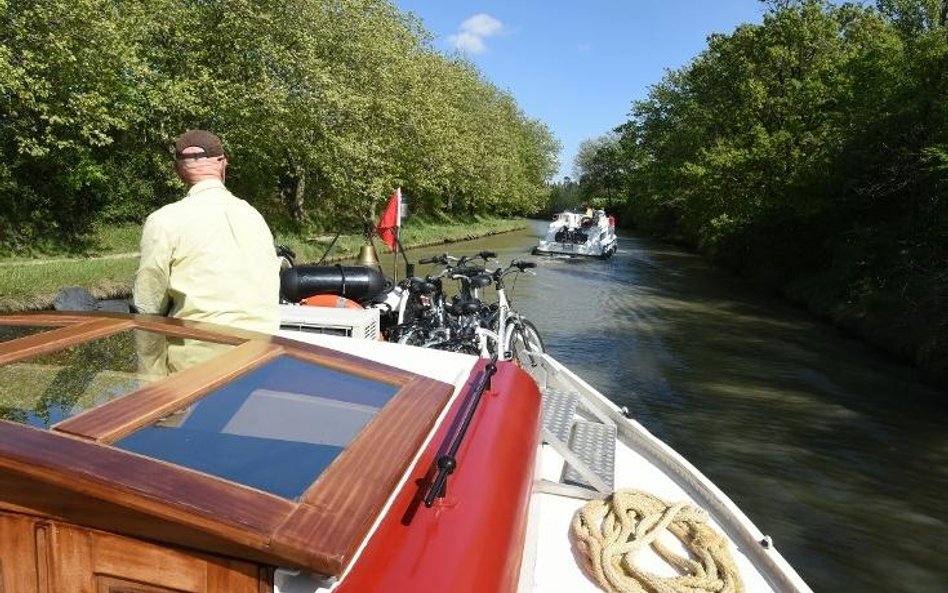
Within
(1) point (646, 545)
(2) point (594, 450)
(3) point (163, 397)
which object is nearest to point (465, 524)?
(3) point (163, 397)

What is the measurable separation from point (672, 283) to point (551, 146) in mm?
53379

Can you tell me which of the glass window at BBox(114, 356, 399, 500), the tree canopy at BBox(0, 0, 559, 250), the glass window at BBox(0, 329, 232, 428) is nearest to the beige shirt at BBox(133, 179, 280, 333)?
the glass window at BBox(0, 329, 232, 428)

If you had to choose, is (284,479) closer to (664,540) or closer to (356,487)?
(356,487)

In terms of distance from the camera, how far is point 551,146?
7494cm

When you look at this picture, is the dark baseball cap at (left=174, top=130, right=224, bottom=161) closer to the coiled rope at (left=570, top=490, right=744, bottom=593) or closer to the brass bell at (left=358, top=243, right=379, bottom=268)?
the coiled rope at (left=570, top=490, right=744, bottom=593)

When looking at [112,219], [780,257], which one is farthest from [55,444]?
[780,257]

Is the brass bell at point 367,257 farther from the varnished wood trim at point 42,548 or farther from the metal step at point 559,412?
the varnished wood trim at point 42,548

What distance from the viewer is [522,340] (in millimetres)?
6730

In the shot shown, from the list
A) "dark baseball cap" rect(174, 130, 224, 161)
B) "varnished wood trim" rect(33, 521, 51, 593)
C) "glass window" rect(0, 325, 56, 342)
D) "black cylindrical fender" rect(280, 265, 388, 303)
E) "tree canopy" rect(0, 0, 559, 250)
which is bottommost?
"black cylindrical fender" rect(280, 265, 388, 303)

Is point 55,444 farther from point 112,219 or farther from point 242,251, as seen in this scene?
point 112,219

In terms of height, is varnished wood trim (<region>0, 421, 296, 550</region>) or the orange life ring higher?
varnished wood trim (<region>0, 421, 296, 550</region>)

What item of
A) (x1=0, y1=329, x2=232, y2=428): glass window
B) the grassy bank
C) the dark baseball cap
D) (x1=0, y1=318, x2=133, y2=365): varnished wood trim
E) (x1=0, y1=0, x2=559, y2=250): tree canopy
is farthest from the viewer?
(x1=0, y1=0, x2=559, y2=250): tree canopy

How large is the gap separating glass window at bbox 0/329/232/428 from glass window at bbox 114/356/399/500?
197 millimetres

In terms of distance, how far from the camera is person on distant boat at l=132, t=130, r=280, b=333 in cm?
261
